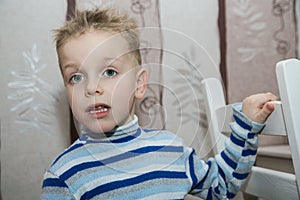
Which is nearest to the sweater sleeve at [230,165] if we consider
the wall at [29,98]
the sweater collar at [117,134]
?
the sweater collar at [117,134]

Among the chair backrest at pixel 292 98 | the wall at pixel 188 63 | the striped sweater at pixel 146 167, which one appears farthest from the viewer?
the wall at pixel 188 63

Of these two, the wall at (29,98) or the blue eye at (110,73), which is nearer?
the blue eye at (110,73)

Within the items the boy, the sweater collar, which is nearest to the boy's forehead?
the boy

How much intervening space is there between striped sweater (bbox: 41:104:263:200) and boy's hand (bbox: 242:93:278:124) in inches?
0.4

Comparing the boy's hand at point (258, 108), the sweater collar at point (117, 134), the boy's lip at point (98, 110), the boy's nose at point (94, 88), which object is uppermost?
the boy's nose at point (94, 88)

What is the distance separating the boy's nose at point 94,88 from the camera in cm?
64

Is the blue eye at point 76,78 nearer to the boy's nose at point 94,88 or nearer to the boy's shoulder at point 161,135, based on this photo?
the boy's nose at point 94,88

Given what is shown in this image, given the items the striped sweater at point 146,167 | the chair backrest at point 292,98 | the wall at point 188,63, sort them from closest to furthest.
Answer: the chair backrest at point 292,98 < the striped sweater at point 146,167 < the wall at point 188,63

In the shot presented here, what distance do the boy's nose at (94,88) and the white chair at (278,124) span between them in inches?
10.3

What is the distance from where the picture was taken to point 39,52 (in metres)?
0.97

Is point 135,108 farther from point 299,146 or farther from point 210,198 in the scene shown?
point 299,146

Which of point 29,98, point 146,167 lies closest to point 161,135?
point 146,167

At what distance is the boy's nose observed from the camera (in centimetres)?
64

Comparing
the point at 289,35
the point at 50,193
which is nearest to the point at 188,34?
the point at 289,35
